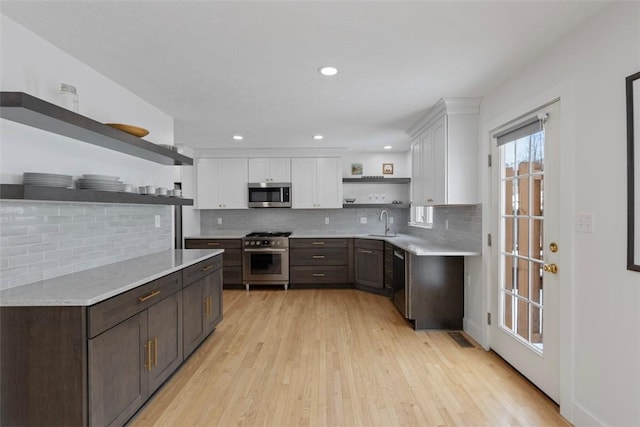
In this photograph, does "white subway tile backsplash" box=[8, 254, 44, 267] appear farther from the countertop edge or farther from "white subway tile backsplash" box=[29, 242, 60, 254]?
the countertop edge

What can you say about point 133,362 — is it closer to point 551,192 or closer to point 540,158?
point 551,192

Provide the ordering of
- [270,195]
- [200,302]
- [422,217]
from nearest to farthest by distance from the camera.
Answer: [200,302]
[422,217]
[270,195]

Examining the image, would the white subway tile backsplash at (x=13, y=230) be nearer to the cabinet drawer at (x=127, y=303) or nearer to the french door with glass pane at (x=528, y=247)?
the cabinet drawer at (x=127, y=303)

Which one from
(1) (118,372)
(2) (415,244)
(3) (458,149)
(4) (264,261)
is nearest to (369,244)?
(2) (415,244)

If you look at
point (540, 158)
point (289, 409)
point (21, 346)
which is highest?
point (540, 158)

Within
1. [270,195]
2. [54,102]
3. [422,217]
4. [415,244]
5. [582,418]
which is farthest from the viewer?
[270,195]

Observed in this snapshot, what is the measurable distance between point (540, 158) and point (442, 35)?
1134 millimetres

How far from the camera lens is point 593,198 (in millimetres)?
1747

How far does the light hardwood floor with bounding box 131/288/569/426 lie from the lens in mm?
1959

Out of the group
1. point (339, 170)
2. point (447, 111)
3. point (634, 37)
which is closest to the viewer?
point (634, 37)

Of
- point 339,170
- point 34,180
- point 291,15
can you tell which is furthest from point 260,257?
point 291,15

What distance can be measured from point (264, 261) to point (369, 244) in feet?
5.64

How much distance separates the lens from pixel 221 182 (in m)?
5.47

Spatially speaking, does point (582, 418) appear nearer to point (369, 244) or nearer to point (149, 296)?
point (149, 296)
